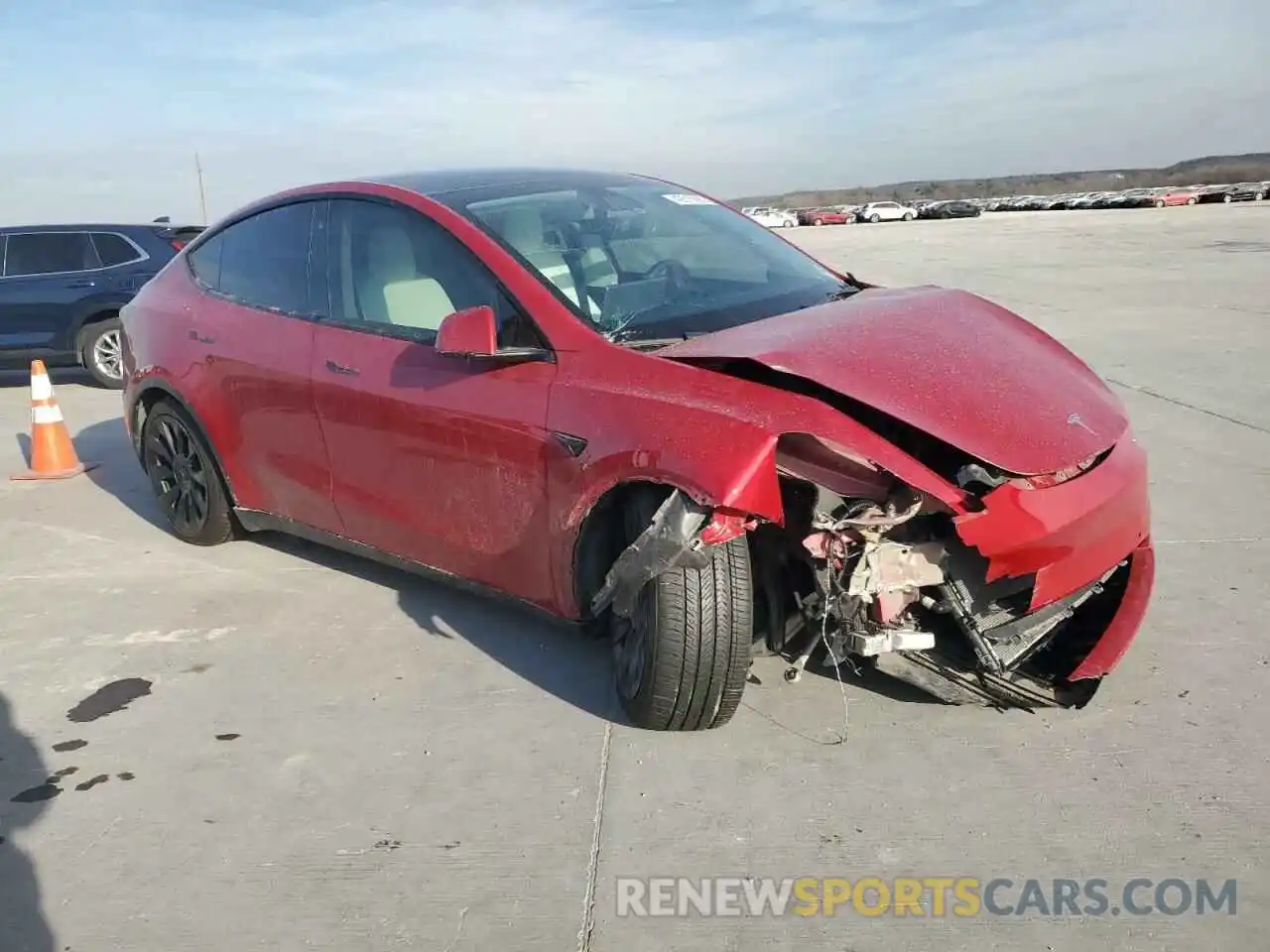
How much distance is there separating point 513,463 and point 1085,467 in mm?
1651

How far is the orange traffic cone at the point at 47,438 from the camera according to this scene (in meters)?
6.54

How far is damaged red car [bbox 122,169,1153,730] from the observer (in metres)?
2.79

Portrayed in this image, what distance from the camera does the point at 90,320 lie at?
33.8ft

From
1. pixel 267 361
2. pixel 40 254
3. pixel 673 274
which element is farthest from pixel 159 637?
pixel 40 254

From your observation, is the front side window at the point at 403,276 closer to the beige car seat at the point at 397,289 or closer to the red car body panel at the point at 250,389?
the beige car seat at the point at 397,289

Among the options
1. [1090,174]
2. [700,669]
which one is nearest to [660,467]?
[700,669]

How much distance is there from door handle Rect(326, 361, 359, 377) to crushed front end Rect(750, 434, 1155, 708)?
1591 mm

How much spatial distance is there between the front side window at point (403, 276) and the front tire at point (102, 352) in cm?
720

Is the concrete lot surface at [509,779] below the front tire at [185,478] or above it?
below

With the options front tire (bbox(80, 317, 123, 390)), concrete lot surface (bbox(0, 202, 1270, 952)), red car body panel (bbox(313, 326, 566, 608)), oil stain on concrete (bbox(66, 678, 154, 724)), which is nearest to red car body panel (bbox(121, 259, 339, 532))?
red car body panel (bbox(313, 326, 566, 608))

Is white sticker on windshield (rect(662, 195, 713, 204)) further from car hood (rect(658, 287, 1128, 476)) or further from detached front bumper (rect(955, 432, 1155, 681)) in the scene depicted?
detached front bumper (rect(955, 432, 1155, 681))

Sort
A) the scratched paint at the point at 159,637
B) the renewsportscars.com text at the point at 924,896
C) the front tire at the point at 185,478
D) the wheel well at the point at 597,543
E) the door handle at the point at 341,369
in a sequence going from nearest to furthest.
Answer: the renewsportscars.com text at the point at 924,896
the wheel well at the point at 597,543
the door handle at the point at 341,369
the scratched paint at the point at 159,637
the front tire at the point at 185,478

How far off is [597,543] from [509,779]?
718 mm

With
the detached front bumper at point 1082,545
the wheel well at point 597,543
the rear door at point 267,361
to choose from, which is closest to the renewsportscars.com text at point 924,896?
the detached front bumper at point 1082,545
